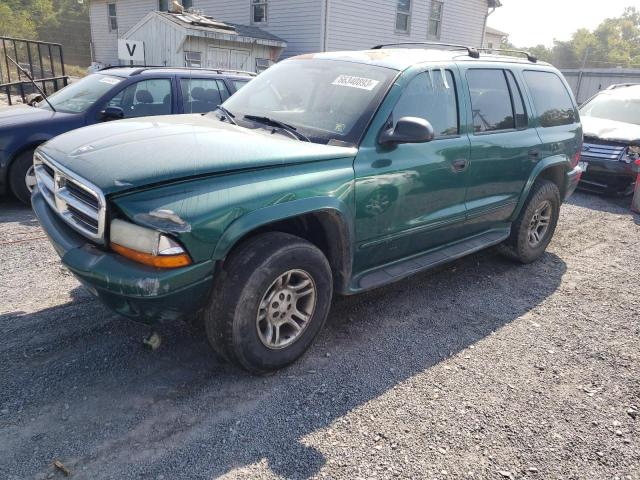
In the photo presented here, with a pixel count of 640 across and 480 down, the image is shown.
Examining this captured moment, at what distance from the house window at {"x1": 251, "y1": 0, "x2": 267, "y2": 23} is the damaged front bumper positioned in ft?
56.2

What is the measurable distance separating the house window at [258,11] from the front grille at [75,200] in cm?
1639

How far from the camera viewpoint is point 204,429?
2619 millimetres

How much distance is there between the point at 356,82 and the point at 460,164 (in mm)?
1048

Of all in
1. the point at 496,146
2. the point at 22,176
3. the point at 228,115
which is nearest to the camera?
the point at 228,115

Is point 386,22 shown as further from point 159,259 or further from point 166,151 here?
point 159,259

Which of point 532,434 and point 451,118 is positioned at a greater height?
point 451,118

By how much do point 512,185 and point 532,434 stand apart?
8.05 feet

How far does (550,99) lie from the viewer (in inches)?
197

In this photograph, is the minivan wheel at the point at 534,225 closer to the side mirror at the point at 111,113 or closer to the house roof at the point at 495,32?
the side mirror at the point at 111,113

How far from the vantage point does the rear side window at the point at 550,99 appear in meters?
4.79

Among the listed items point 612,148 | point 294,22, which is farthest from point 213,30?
point 612,148

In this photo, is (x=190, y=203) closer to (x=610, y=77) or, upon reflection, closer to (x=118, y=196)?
(x=118, y=196)

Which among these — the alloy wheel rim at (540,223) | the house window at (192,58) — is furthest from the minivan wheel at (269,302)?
the house window at (192,58)

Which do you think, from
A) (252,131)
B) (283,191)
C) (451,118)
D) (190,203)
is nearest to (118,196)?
(190,203)
